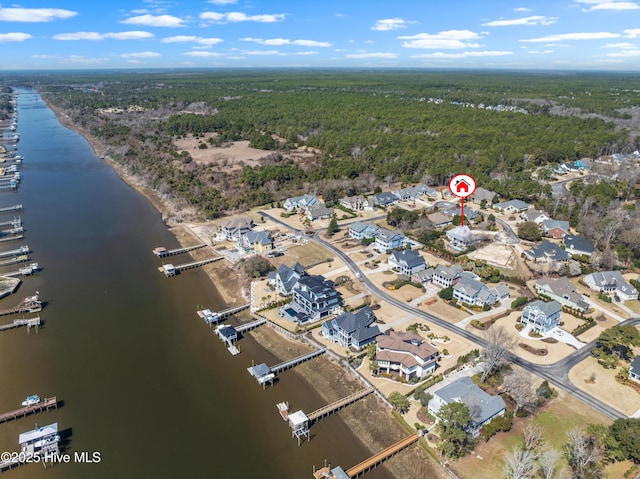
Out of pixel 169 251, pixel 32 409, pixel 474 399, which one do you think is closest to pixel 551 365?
pixel 474 399

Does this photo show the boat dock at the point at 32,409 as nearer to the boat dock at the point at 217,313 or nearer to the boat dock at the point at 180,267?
the boat dock at the point at 217,313

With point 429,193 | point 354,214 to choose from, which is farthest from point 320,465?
point 429,193

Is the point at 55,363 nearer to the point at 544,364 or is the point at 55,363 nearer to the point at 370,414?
the point at 370,414

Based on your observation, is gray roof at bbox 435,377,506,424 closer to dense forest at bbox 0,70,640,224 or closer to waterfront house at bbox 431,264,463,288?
waterfront house at bbox 431,264,463,288

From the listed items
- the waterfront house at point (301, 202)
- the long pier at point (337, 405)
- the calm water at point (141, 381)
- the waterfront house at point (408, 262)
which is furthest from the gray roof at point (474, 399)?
the waterfront house at point (301, 202)

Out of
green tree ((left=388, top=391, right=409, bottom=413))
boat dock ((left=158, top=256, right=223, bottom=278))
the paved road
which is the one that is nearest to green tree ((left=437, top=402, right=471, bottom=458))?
green tree ((left=388, top=391, right=409, bottom=413))

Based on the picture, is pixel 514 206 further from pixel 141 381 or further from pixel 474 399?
pixel 141 381
